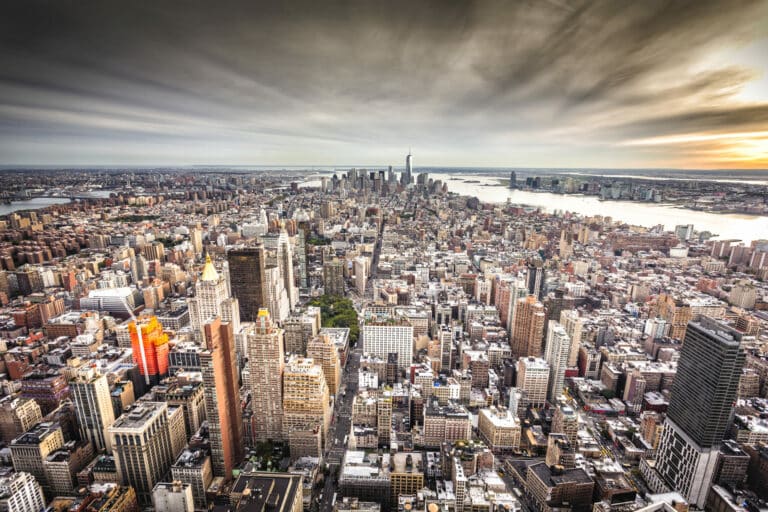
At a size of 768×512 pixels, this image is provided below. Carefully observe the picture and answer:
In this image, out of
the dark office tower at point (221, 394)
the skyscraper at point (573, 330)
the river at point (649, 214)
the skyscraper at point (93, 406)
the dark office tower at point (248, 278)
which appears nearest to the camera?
the dark office tower at point (221, 394)

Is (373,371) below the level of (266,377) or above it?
below

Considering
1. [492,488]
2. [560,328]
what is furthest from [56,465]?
[560,328]

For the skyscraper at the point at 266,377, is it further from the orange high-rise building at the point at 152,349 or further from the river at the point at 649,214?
the river at the point at 649,214

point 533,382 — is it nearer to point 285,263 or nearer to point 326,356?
point 326,356

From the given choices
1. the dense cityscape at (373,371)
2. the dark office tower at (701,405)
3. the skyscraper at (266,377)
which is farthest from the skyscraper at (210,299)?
the dark office tower at (701,405)

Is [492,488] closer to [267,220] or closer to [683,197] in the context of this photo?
[683,197]

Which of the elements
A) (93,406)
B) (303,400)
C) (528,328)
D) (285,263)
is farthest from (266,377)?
(528,328)
